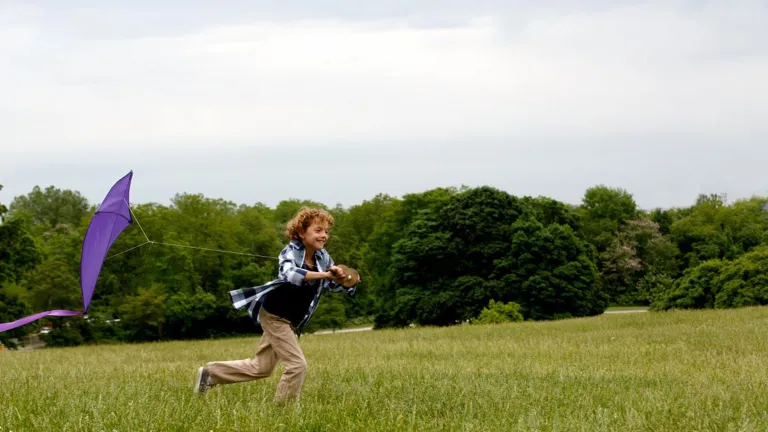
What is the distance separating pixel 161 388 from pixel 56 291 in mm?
39772

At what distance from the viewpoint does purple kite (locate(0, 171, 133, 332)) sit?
7254 millimetres

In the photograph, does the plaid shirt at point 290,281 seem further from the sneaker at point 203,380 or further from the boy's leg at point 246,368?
the sneaker at point 203,380

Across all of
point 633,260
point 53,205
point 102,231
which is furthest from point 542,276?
point 53,205

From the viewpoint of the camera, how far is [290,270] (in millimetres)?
7098

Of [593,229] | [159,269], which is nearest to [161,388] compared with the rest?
[159,269]

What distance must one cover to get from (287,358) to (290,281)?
0.81 meters

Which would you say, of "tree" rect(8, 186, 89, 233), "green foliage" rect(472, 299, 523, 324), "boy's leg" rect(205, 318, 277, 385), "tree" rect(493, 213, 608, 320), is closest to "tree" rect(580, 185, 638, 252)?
"tree" rect(493, 213, 608, 320)

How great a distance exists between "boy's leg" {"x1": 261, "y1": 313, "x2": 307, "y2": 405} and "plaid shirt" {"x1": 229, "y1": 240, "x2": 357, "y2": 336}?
0.68 feet

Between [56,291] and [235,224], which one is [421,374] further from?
[235,224]

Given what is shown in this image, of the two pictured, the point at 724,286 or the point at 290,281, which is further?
the point at 724,286

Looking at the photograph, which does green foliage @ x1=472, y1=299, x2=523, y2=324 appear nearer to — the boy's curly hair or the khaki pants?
the khaki pants

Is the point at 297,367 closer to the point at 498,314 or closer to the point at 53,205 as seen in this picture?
the point at 498,314

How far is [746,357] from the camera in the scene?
39.8 ft

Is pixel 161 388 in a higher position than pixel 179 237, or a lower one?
lower
